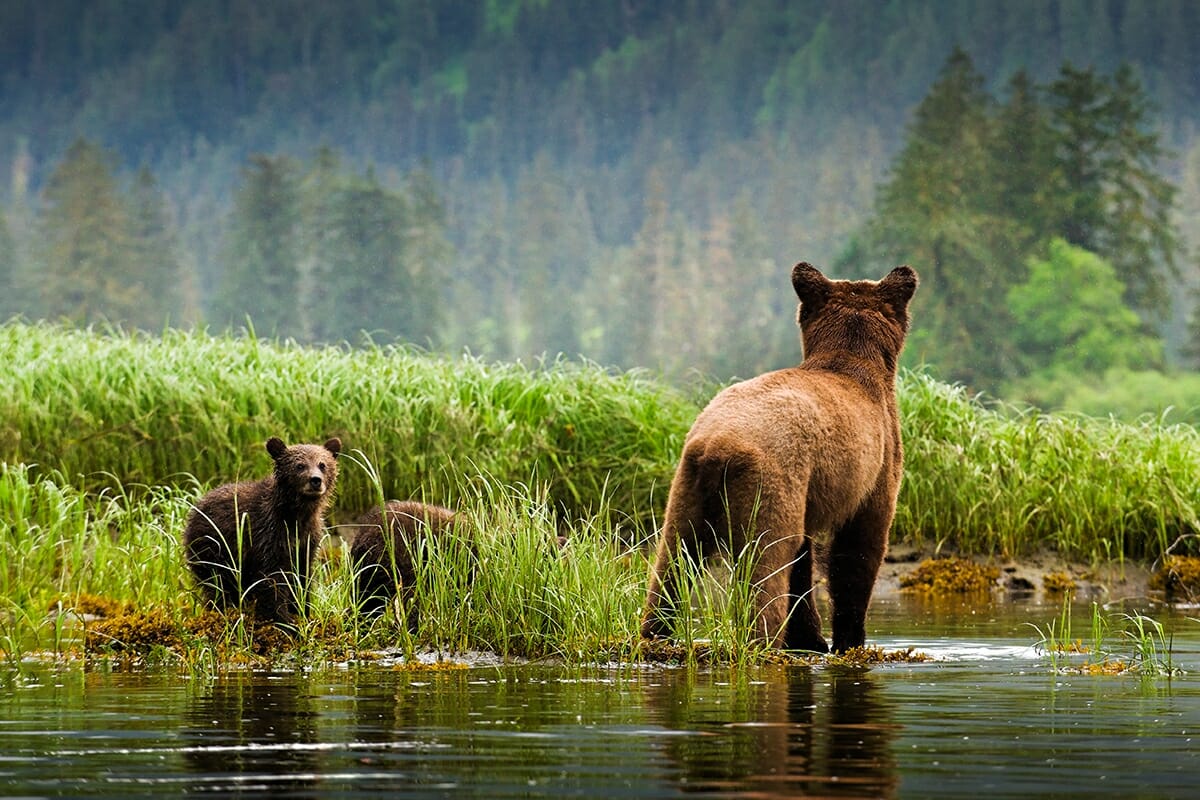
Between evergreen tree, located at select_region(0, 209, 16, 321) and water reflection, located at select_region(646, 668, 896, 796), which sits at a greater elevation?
evergreen tree, located at select_region(0, 209, 16, 321)

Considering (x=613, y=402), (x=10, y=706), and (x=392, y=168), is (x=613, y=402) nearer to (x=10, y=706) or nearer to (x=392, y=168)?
(x=10, y=706)

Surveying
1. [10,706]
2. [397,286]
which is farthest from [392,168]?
[10,706]

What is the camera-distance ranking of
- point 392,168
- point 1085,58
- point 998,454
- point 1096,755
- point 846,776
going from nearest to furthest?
point 846,776 → point 1096,755 → point 998,454 → point 1085,58 → point 392,168

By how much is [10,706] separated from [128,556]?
442 cm

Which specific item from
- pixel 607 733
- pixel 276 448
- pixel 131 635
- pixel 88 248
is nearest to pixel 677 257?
pixel 88 248

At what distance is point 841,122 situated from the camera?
125 meters

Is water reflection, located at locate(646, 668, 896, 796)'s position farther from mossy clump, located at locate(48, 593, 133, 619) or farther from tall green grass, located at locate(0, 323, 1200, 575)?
tall green grass, located at locate(0, 323, 1200, 575)

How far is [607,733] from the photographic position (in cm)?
684

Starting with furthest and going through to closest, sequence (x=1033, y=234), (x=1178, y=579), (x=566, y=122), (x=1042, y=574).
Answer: (x=566, y=122) < (x=1033, y=234) < (x=1042, y=574) < (x=1178, y=579)

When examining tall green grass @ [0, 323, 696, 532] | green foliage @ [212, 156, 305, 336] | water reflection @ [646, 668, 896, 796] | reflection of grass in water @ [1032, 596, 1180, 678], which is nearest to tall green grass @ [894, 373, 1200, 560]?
tall green grass @ [0, 323, 696, 532]

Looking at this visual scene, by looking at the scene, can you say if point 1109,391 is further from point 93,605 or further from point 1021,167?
point 93,605

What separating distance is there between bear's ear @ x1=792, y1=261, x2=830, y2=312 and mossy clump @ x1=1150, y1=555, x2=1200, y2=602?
685 centimetres

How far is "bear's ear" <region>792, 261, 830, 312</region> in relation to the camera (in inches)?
420

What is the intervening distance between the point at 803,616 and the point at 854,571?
A: 0.41 m
